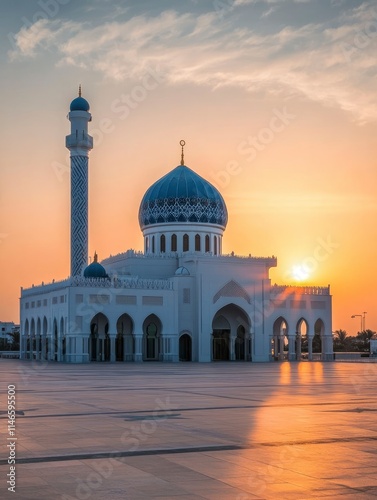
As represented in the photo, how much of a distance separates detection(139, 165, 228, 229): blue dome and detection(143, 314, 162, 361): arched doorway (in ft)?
23.1

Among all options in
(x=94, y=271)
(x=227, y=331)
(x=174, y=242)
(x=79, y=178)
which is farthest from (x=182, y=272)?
(x=79, y=178)

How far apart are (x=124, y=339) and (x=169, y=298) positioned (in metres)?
3.91

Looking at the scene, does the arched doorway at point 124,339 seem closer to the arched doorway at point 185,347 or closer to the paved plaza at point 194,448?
the arched doorway at point 185,347

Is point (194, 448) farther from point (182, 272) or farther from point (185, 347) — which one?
point (185, 347)

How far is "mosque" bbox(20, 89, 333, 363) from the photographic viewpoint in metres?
46.3

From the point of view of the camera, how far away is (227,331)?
5331cm

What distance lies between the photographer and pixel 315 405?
14273 mm

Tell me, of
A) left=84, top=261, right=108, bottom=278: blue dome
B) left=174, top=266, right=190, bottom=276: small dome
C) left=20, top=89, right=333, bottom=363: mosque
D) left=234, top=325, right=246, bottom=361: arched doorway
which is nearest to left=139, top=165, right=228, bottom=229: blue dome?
left=20, top=89, right=333, bottom=363: mosque

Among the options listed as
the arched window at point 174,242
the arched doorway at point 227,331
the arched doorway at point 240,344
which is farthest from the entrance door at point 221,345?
the arched window at point 174,242

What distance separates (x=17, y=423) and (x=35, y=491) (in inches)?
190

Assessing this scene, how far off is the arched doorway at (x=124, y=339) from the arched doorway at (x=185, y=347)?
332cm

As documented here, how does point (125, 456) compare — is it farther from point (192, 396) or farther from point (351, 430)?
point (192, 396)

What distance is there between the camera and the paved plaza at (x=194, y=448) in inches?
268

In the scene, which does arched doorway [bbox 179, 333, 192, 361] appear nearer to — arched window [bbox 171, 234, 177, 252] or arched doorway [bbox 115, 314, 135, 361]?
arched doorway [bbox 115, 314, 135, 361]
